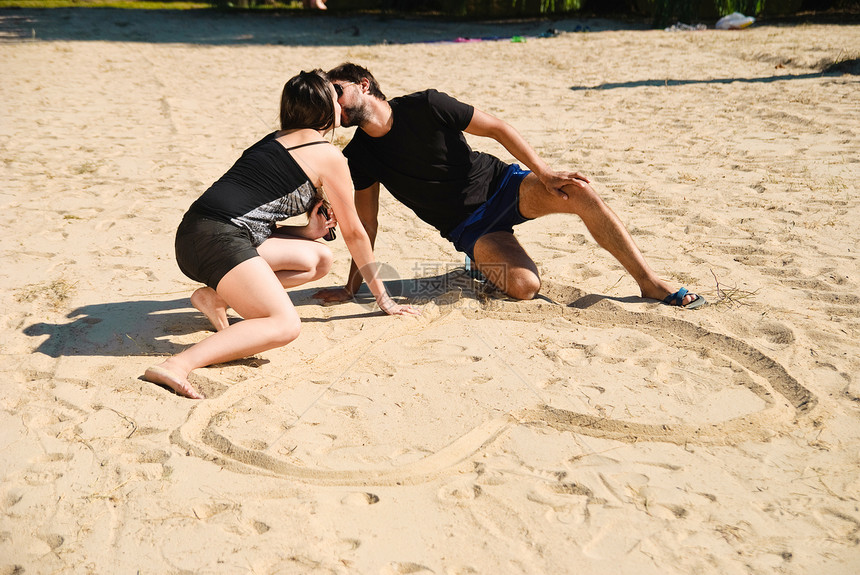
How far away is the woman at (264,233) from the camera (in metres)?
3.18

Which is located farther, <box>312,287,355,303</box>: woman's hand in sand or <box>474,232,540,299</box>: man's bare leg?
<box>312,287,355,303</box>: woman's hand in sand

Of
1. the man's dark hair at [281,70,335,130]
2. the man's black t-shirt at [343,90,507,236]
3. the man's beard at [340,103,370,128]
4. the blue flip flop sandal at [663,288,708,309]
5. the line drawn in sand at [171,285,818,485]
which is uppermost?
the man's dark hair at [281,70,335,130]

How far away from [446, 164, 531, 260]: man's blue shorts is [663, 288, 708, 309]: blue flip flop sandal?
94 centimetres

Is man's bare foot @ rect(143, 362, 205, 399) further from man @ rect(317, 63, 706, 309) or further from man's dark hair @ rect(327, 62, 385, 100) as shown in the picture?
man's dark hair @ rect(327, 62, 385, 100)

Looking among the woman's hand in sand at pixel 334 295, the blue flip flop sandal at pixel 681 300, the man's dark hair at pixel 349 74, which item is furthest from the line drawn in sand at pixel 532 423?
the man's dark hair at pixel 349 74

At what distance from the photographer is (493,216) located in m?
4.19

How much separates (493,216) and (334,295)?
3.37 feet

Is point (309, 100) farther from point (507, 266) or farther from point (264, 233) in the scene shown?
point (507, 266)

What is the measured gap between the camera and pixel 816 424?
9.14 ft

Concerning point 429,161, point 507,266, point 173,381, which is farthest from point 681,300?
point 173,381

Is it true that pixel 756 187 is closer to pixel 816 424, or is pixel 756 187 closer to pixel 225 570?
pixel 816 424

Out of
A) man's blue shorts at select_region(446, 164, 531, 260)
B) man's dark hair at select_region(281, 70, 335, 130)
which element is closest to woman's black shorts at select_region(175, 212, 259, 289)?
man's dark hair at select_region(281, 70, 335, 130)

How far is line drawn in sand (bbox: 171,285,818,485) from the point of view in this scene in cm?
260

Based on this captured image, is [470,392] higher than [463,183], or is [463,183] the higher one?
[463,183]
